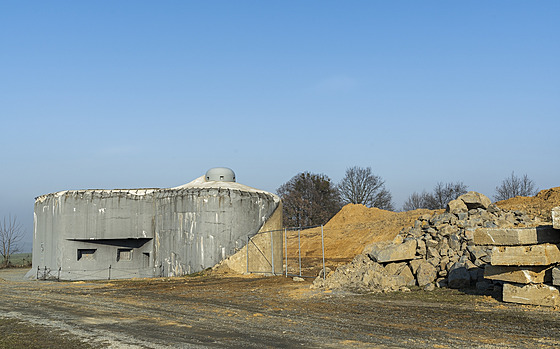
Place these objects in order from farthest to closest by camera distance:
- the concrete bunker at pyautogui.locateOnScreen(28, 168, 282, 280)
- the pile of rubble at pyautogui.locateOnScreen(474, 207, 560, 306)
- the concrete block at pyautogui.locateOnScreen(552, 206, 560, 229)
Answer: the concrete bunker at pyautogui.locateOnScreen(28, 168, 282, 280) < the pile of rubble at pyautogui.locateOnScreen(474, 207, 560, 306) < the concrete block at pyautogui.locateOnScreen(552, 206, 560, 229)

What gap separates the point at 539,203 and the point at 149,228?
25.9 m

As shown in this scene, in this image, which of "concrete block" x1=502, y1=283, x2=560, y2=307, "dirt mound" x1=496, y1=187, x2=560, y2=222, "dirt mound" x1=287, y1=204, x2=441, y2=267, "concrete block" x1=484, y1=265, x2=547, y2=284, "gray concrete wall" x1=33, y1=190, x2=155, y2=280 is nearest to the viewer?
"concrete block" x1=502, y1=283, x2=560, y2=307

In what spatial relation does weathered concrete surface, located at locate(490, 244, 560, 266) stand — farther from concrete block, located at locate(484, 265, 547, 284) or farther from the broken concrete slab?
the broken concrete slab

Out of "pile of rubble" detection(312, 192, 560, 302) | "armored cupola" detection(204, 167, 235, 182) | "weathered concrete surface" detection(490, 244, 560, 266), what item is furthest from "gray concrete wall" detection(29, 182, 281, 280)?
"weathered concrete surface" detection(490, 244, 560, 266)

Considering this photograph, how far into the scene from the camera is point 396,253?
16.3m

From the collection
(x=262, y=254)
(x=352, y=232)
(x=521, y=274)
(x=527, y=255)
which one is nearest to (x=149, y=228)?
(x=262, y=254)

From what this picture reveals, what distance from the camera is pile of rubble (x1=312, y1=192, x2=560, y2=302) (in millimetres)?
15078

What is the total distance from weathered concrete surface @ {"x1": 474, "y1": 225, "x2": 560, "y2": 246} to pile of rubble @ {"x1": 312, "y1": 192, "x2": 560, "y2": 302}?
2120 mm

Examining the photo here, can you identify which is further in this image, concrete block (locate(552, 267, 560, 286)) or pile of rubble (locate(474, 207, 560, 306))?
pile of rubble (locate(474, 207, 560, 306))

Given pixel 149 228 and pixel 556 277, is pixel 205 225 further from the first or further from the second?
pixel 556 277

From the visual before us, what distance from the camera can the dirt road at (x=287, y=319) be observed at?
8.41 meters

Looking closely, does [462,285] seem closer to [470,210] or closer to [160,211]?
[470,210]

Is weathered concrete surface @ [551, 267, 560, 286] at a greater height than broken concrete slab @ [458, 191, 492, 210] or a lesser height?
lesser

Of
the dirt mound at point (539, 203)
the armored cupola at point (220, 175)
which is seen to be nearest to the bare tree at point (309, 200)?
the dirt mound at point (539, 203)
